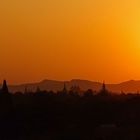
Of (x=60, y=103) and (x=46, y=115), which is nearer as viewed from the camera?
(x=46, y=115)

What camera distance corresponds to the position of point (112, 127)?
283 ft

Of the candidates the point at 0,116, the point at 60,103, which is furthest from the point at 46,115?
the point at 60,103

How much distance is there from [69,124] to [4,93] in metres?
9.46

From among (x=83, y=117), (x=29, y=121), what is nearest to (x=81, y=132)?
(x=29, y=121)

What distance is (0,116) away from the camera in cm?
8544

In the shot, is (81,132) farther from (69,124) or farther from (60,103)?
(60,103)

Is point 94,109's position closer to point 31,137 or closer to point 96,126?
point 96,126

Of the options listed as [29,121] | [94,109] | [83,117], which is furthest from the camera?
[94,109]

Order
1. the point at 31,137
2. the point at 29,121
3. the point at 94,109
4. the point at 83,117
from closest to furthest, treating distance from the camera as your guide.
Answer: the point at 31,137 < the point at 29,121 < the point at 83,117 < the point at 94,109

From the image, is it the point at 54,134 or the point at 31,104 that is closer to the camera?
the point at 54,134

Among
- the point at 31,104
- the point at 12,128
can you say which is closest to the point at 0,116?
the point at 12,128

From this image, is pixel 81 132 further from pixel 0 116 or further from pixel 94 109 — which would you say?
pixel 94 109

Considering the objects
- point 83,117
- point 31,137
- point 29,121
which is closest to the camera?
point 31,137

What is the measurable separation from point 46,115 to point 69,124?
3.57 meters
